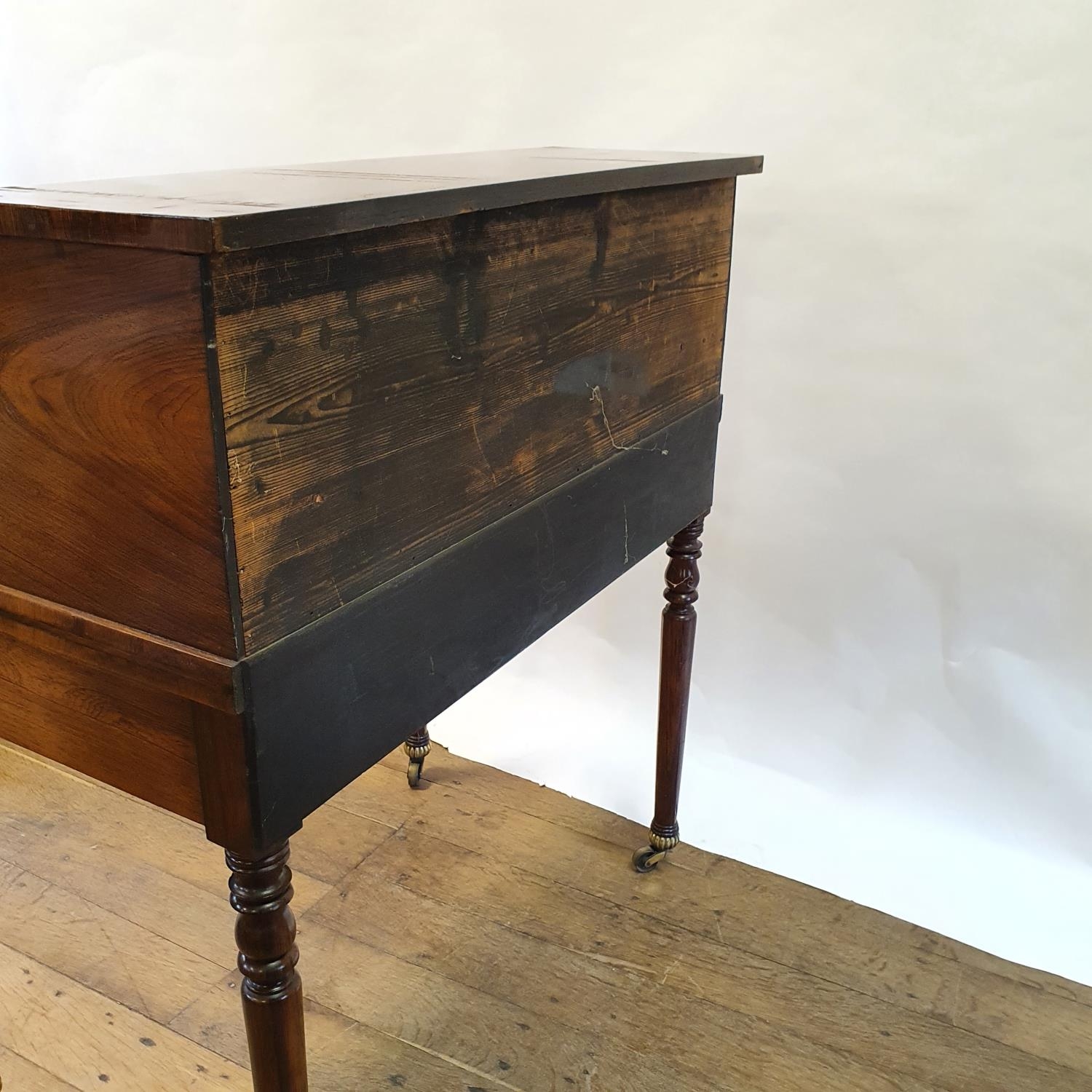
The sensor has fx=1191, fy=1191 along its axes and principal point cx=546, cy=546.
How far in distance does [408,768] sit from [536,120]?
1.24m

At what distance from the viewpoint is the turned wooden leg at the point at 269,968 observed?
1016mm

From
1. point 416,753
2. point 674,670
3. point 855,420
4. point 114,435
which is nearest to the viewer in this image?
point 114,435

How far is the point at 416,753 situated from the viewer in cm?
221

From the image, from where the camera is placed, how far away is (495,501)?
121 centimetres

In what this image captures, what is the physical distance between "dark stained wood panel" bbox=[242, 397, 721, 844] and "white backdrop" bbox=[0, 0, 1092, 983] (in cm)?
63

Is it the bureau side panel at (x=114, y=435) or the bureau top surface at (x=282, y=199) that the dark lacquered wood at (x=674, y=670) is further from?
the bureau side panel at (x=114, y=435)

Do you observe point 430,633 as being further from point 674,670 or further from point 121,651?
point 674,670

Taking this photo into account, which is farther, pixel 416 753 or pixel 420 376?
pixel 416 753

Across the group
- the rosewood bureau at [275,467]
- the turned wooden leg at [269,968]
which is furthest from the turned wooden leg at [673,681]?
the turned wooden leg at [269,968]

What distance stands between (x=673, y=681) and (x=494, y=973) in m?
0.52

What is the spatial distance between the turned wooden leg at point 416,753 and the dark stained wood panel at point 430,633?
776mm

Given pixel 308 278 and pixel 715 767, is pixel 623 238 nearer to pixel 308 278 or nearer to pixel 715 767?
pixel 308 278

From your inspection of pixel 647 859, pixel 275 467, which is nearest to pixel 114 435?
pixel 275 467

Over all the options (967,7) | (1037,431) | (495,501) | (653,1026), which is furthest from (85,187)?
(1037,431)
